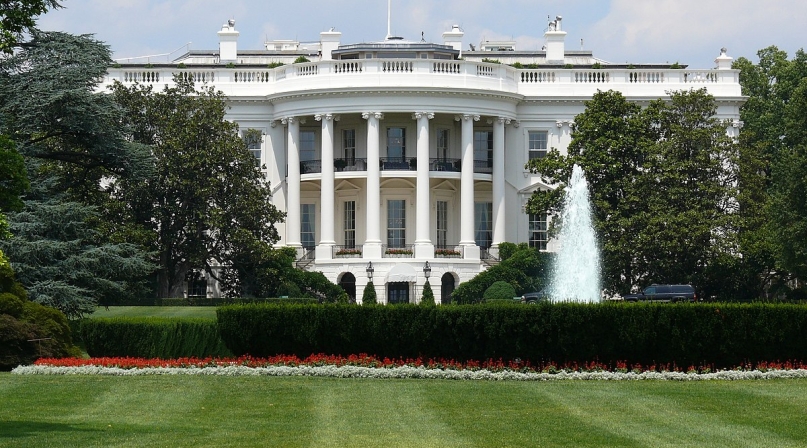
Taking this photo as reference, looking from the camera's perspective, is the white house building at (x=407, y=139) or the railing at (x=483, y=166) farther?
the railing at (x=483, y=166)

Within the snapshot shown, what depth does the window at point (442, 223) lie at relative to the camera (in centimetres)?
7681

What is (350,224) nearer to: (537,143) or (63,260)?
(537,143)

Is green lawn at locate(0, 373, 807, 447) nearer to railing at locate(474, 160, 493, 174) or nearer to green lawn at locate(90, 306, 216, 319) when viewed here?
green lawn at locate(90, 306, 216, 319)

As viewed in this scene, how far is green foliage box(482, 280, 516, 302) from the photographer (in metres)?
66.9

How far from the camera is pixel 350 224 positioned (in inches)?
3022

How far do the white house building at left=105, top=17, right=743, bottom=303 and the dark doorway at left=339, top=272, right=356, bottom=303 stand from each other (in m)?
0.07


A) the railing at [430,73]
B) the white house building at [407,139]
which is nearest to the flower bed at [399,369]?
the white house building at [407,139]

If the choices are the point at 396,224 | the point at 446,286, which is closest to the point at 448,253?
the point at 446,286

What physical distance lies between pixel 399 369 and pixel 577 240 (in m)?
34.8

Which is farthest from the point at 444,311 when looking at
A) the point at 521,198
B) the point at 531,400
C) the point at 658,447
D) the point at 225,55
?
the point at 225,55

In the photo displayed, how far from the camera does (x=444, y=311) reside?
33125 millimetres

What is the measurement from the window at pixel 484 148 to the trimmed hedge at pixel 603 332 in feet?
146

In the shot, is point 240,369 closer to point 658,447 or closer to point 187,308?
point 658,447

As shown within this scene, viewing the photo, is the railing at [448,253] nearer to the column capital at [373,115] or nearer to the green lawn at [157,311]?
the column capital at [373,115]
